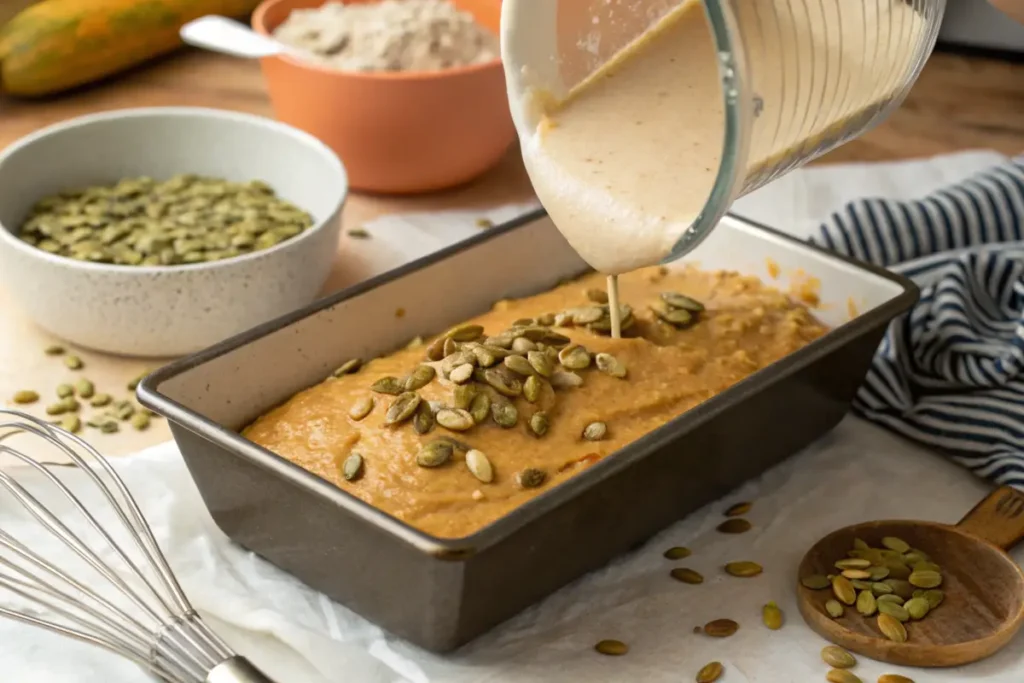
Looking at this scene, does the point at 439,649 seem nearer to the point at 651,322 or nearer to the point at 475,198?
the point at 651,322

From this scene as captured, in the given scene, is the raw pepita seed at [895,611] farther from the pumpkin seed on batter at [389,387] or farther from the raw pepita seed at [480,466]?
the pumpkin seed on batter at [389,387]

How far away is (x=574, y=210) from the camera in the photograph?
1139 millimetres

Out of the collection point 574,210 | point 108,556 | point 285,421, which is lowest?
point 108,556

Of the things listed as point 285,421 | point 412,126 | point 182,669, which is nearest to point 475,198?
point 412,126

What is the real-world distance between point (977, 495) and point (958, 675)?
0.28 meters

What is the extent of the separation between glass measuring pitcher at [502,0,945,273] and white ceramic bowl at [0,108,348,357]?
44 centimetres

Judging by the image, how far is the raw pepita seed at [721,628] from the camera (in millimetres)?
1130

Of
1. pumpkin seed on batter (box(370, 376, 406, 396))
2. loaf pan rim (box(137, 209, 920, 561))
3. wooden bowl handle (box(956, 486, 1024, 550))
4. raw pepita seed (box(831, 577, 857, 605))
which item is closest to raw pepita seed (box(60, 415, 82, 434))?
loaf pan rim (box(137, 209, 920, 561))

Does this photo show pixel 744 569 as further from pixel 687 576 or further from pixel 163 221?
pixel 163 221

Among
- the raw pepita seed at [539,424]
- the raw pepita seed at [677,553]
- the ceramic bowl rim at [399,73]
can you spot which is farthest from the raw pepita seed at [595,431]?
the ceramic bowl rim at [399,73]

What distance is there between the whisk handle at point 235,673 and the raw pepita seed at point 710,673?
0.37 metres

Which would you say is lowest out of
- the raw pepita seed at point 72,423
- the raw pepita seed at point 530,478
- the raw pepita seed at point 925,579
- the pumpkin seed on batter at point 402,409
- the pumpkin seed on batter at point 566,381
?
the raw pepita seed at point 72,423

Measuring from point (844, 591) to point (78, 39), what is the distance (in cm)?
153

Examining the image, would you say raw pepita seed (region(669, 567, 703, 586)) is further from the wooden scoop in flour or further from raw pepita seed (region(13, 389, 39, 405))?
raw pepita seed (region(13, 389, 39, 405))
